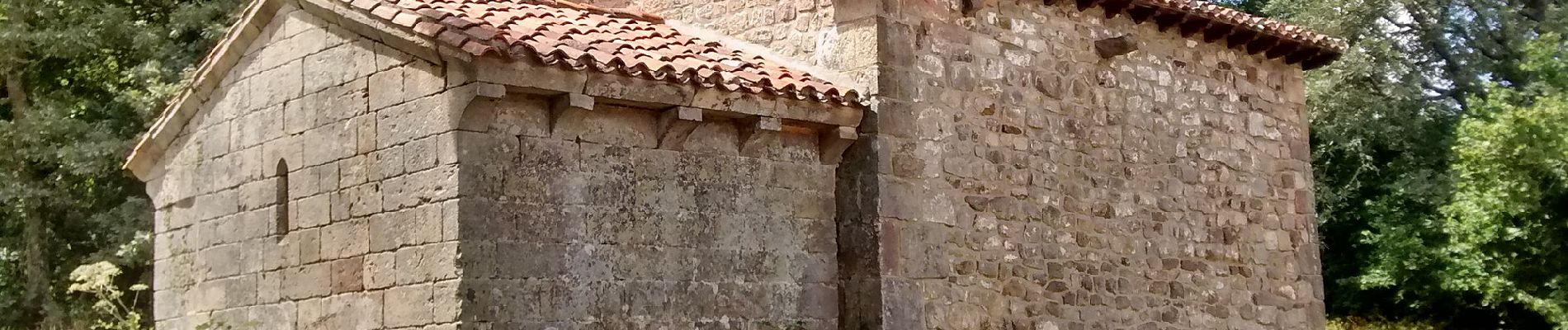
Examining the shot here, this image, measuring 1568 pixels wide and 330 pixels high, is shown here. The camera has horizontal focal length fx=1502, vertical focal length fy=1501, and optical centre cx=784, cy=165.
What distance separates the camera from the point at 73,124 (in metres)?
14.5

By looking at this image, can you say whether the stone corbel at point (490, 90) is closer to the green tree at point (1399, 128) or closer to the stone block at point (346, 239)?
the stone block at point (346, 239)

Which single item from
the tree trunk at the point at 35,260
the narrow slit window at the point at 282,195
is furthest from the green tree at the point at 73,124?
the narrow slit window at the point at 282,195

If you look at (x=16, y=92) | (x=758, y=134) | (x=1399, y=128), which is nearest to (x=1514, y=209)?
(x=1399, y=128)

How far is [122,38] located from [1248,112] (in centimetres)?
1077

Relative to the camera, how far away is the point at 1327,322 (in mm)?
18734

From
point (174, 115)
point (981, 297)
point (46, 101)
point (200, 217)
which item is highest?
point (46, 101)

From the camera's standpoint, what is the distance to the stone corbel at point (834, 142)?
25.6ft

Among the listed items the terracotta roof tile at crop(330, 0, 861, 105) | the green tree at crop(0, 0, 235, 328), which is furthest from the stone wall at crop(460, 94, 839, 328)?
the green tree at crop(0, 0, 235, 328)

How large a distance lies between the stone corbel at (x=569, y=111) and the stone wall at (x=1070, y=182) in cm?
168

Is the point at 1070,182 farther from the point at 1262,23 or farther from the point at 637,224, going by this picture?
the point at 637,224

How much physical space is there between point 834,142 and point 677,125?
100cm

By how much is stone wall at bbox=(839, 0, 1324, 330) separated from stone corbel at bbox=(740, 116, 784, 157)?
56cm

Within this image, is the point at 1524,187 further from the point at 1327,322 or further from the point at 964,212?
the point at 964,212

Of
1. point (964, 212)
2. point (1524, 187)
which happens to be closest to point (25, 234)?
point (964, 212)
